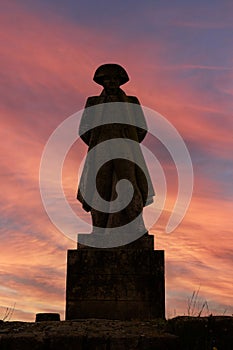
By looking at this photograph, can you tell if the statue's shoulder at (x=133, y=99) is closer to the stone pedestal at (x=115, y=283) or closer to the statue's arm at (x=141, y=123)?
the statue's arm at (x=141, y=123)

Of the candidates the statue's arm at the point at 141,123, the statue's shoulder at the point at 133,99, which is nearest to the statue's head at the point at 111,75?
the statue's shoulder at the point at 133,99

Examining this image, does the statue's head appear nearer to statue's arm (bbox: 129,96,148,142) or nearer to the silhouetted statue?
the silhouetted statue

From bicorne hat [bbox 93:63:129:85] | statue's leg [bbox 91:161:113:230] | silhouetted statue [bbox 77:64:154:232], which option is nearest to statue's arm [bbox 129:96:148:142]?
silhouetted statue [bbox 77:64:154:232]

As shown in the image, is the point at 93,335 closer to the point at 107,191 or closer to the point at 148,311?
the point at 148,311

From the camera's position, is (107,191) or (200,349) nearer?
(200,349)

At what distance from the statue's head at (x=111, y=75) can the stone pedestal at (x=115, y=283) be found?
11.1 feet

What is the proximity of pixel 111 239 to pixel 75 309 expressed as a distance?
4.56 ft

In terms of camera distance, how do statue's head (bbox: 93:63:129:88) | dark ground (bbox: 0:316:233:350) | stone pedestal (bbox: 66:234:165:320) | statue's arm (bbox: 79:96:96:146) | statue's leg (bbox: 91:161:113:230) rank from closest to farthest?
dark ground (bbox: 0:316:233:350) < stone pedestal (bbox: 66:234:165:320) < statue's leg (bbox: 91:161:113:230) < statue's head (bbox: 93:63:129:88) < statue's arm (bbox: 79:96:96:146)

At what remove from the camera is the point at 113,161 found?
36.8 feet

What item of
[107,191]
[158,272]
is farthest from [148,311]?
[107,191]

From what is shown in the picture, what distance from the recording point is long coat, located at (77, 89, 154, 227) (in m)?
10.9

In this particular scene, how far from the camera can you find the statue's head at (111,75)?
1156cm

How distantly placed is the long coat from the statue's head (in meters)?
0.21

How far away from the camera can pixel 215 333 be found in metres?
7.02
